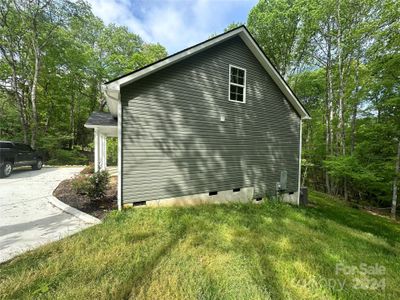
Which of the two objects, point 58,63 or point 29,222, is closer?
point 29,222

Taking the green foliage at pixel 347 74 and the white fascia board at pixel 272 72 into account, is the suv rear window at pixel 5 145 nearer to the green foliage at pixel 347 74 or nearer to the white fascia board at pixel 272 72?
the white fascia board at pixel 272 72

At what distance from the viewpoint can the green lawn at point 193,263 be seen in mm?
2584

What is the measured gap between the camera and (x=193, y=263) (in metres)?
3.21

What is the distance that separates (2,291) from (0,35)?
19394 millimetres

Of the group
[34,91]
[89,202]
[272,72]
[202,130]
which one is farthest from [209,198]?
[34,91]

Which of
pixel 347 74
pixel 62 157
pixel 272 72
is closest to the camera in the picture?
pixel 272 72

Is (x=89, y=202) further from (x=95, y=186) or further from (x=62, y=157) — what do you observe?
(x=62, y=157)

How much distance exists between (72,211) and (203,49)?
636cm

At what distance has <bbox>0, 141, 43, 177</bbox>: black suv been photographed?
354 inches

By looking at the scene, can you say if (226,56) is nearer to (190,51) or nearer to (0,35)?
(190,51)

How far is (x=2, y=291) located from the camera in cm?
242

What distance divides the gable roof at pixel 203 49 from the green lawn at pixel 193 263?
3.58 meters

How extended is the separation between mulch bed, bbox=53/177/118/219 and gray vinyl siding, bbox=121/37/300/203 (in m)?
0.69

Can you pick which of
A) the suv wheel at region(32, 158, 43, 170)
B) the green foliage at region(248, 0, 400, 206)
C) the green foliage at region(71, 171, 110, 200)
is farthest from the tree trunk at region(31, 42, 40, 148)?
the green foliage at region(248, 0, 400, 206)
